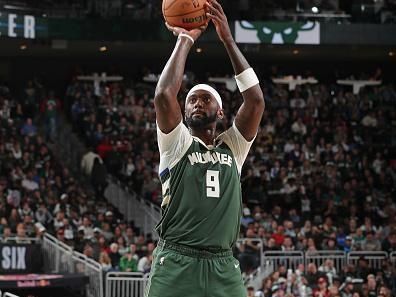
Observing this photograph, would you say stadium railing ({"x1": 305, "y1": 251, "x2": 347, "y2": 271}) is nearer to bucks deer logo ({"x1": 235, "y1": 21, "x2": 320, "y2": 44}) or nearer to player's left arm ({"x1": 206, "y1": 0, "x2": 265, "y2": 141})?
bucks deer logo ({"x1": 235, "y1": 21, "x2": 320, "y2": 44})

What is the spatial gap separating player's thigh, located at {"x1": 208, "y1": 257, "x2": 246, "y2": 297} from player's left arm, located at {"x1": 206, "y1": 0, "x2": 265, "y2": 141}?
2.32 feet

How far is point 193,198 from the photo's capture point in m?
5.42

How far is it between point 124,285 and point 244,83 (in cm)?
1285

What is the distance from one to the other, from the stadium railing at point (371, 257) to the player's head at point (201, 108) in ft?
49.8

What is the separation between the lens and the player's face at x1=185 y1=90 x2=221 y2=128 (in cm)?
551

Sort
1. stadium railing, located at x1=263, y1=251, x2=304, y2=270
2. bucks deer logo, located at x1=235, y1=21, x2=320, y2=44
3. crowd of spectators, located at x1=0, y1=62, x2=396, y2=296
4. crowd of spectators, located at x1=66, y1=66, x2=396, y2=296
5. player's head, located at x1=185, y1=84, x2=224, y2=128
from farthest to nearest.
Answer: bucks deer logo, located at x1=235, y1=21, x2=320, y2=44 < crowd of spectators, located at x1=66, y1=66, x2=396, y2=296 < crowd of spectators, located at x1=0, y1=62, x2=396, y2=296 < stadium railing, located at x1=263, y1=251, x2=304, y2=270 < player's head, located at x1=185, y1=84, x2=224, y2=128

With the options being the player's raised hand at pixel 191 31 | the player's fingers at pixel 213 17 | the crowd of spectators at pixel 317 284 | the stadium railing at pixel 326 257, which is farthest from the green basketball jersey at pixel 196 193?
the stadium railing at pixel 326 257

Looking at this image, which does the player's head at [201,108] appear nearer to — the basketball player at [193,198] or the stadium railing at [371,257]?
the basketball player at [193,198]

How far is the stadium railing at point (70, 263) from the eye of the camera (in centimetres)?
1822

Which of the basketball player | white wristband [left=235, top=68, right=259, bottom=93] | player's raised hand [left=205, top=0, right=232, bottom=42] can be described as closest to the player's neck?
the basketball player

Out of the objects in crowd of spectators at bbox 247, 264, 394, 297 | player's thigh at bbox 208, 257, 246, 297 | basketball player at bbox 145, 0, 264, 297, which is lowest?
crowd of spectators at bbox 247, 264, 394, 297

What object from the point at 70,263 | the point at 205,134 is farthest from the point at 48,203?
the point at 205,134

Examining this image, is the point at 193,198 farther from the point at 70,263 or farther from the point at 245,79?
the point at 70,263

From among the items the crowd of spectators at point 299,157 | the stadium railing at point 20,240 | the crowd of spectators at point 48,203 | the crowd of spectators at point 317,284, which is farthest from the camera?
the crowd of spectators at point 299,157
